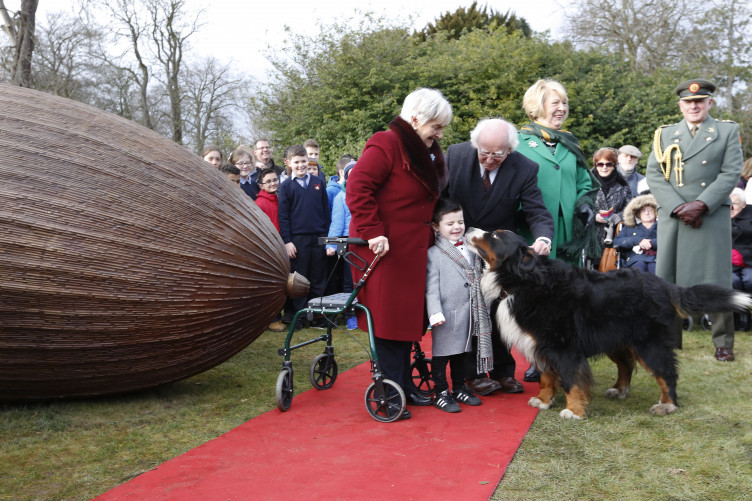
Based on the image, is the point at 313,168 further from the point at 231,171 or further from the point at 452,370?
the point at 452,370

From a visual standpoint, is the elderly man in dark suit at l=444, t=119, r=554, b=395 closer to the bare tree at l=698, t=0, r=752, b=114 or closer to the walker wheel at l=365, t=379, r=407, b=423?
the walker wheel at l=365, t=379, r=407, b=423

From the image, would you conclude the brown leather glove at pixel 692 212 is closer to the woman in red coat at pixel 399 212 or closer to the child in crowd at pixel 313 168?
the woman in red coat at pixel 399 212

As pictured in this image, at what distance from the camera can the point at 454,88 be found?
16.5 m

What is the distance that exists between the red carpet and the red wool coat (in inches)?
24.9

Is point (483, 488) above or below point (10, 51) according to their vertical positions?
below

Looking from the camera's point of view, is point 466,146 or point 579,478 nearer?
point 579,478

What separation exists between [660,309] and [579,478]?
59.7 inches

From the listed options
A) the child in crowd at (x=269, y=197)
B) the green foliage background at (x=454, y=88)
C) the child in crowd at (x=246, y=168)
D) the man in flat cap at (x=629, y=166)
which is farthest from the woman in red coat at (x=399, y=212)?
the green foliage background at (x=454, y=88)

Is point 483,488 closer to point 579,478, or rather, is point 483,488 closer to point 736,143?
point 579,478

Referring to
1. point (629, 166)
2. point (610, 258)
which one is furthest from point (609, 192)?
point (629, 166)

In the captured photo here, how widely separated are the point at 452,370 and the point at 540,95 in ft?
7.25

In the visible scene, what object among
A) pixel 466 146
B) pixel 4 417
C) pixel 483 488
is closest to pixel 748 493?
pixel 483 488

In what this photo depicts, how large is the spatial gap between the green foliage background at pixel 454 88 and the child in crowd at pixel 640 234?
8.40 metres

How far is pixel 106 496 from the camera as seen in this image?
2846 mm
